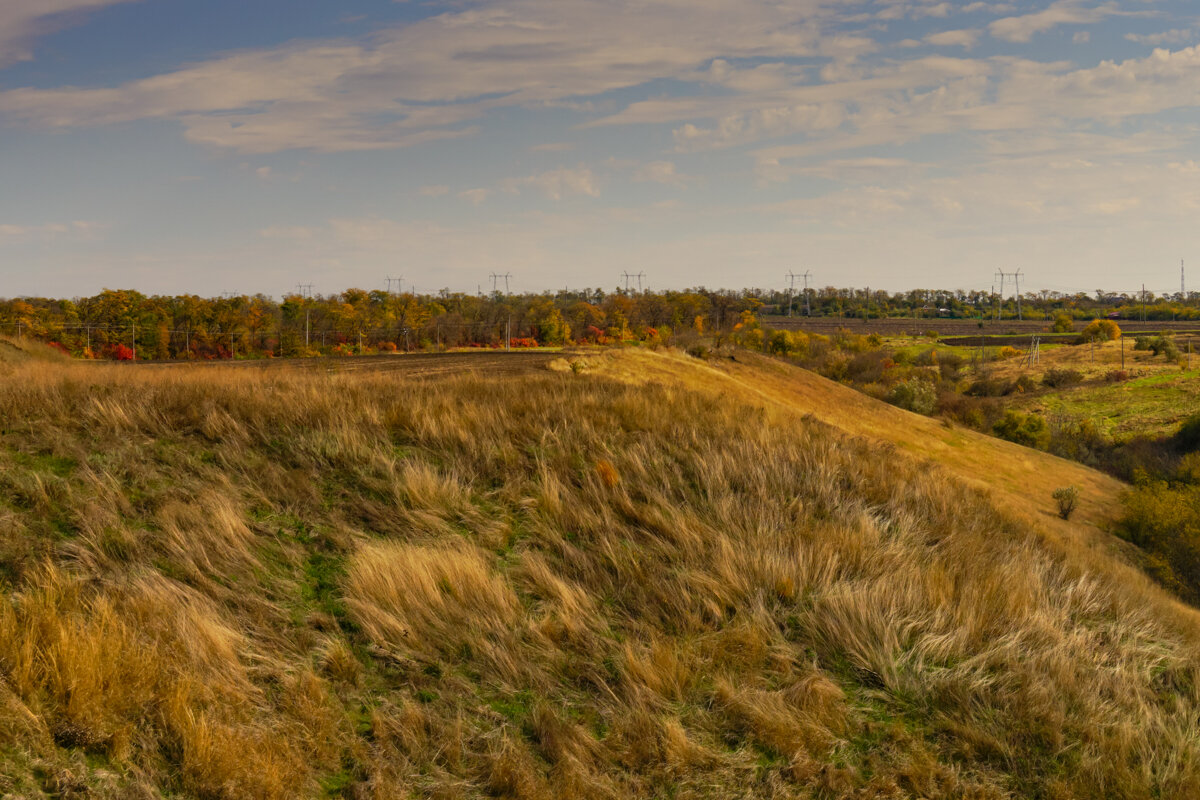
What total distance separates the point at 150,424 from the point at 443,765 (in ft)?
21.7

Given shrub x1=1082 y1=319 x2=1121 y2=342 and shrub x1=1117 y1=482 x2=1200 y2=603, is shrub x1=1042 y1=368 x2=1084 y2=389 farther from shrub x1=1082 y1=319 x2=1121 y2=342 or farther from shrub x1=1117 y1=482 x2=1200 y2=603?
shrub x1=1117 y1=482 x2=1200 y2=603

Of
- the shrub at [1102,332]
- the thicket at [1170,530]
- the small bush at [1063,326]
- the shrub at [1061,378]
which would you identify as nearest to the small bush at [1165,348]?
the shrub at [1102,332]

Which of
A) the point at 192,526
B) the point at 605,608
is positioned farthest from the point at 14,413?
the point at 605,608

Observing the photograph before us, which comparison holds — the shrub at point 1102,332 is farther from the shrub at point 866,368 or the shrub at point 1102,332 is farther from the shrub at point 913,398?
the shrub at point 913,398

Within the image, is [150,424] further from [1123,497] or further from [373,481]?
[1123,497]

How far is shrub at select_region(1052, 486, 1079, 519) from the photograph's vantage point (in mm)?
24031

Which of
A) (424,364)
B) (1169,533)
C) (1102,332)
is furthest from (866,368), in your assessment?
(1102,332)

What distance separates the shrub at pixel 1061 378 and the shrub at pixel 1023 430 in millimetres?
34221

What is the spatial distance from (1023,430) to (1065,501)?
2428cm

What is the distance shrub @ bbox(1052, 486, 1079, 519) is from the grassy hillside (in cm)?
1571

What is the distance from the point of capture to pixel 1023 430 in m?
46.0

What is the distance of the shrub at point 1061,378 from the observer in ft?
251

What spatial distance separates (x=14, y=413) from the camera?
8.84 metres

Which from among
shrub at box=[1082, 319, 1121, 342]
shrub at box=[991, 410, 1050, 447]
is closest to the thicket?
shrub at box=[991, 410, 1050, 447]
